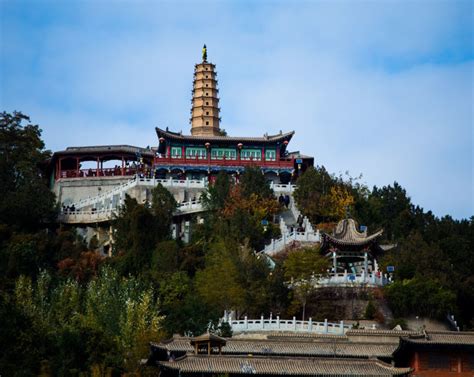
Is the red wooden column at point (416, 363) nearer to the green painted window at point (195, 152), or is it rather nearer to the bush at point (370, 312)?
the bush at point (370, 312)

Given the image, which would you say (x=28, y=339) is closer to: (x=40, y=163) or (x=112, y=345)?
(x=112, y=345)

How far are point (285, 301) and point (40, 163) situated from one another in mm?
29752

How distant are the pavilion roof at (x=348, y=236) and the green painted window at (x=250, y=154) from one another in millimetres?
18525

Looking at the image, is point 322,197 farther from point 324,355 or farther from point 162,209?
point 324,355

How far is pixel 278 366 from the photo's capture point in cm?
4525

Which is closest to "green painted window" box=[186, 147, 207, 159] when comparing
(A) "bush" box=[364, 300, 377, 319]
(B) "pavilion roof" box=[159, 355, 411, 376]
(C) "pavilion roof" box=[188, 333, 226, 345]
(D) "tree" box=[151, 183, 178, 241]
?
(D) "tree" box=[151, 183, 178, 241]

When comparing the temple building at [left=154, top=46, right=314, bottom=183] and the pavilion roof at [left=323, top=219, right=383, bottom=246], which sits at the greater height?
the temple building at [left=154, top=46, right=314, bottom=183]

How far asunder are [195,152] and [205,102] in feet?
28.4

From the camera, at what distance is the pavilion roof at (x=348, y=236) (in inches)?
2397

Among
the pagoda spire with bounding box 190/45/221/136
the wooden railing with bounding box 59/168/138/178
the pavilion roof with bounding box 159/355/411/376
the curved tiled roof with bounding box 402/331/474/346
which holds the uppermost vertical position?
the pagoda spire with bounding box 190/45/221/136

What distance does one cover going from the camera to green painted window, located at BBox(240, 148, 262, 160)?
8056cm

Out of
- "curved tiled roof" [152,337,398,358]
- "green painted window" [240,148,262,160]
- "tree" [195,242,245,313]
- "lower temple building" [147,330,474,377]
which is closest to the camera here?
"lower temple building" [147,330,474,377]

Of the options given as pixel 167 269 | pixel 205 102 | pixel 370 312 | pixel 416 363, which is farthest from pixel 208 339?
pixel 205 102

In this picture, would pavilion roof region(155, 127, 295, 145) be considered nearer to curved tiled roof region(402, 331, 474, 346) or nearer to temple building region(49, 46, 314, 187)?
temple building region(49, 46, 314, 187)
